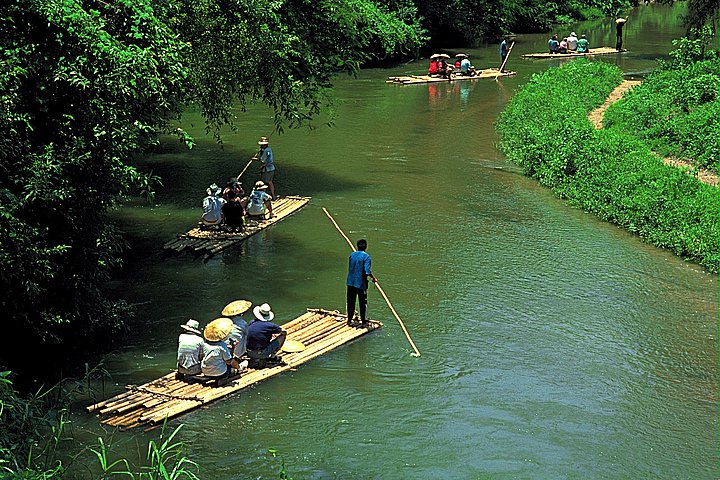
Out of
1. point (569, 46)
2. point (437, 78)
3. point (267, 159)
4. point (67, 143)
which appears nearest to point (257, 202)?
point (267, 159)

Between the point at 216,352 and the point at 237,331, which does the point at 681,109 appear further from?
the point at 216,352

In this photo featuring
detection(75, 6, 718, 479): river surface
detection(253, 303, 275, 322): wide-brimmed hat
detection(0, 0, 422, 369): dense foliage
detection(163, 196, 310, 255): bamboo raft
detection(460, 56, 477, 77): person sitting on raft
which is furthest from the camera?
detection(460, 56, 477, 77): person sitting on raft

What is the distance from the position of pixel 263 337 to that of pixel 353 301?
1.80 meters

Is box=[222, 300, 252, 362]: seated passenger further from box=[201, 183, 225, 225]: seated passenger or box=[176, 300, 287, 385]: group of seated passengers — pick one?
box=[201, 183, 225, 225]: seated passenger

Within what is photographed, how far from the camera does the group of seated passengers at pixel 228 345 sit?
11.4 metres

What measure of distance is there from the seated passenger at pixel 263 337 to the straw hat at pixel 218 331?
0.43 meters

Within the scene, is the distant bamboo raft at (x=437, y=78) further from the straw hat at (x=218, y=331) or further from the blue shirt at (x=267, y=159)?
the straw hat at (x=218, y=331)

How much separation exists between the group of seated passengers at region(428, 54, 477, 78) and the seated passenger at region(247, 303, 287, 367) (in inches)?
1005

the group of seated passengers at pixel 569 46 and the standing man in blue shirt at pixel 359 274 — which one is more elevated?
the group of seated passengers at pixel 569 46

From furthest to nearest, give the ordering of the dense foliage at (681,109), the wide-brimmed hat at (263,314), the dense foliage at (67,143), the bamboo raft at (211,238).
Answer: the dense foliage at (681,109), the bamboo raft at (211,238), the wide-brimmed hat at (263,314), the dense foliage at (67,143)

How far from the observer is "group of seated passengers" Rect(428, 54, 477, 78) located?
3653 centimetres

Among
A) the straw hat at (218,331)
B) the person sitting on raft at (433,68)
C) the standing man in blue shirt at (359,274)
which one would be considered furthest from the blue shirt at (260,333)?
the person sitting on raft at (433,68)

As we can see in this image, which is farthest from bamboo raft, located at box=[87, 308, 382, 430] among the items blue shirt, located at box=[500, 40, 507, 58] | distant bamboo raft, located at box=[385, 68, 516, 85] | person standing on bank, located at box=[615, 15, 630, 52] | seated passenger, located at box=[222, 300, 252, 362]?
person standing on bank, located at box=[615, 15, 630, 52]

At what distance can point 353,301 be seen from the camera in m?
13.4
